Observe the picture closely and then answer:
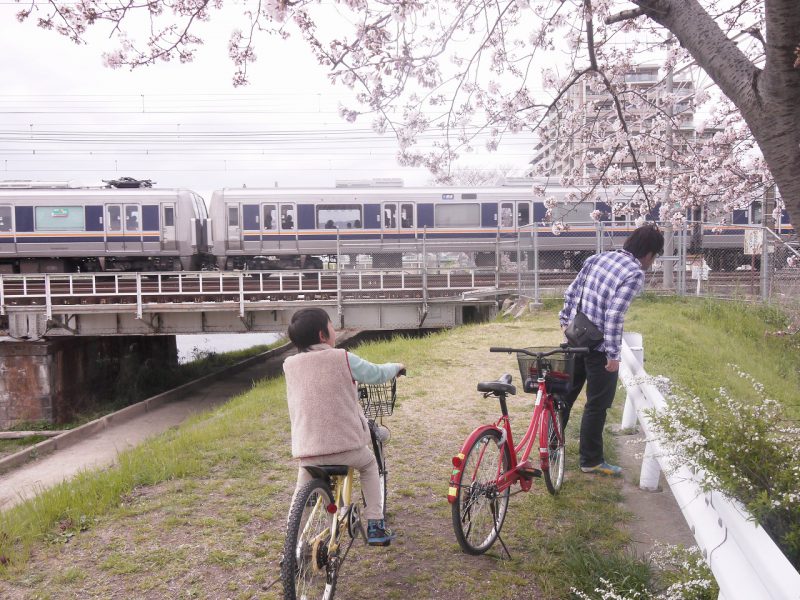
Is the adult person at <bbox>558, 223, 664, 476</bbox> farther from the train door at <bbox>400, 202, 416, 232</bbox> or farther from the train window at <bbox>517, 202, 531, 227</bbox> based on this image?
the train window at <bbox>517, 202, 531, 227</bbox>

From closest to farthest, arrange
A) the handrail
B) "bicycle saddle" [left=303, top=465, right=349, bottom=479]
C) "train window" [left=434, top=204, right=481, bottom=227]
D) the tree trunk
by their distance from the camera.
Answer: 1. the tree trunk
2. "bicycle saddle" [left=303, top=465, right=349, bottom=479]
3. the handrail
4. "train window" [left=434, top=204, right=481, bottom=227]

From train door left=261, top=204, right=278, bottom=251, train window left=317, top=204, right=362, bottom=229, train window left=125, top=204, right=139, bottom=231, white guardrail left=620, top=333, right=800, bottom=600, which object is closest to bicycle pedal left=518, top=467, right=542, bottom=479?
white guardrail left=620, top=333, right=800, bottom=600

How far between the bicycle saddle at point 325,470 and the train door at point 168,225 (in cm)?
2087

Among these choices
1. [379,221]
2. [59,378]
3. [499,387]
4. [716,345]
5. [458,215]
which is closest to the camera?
[499,387]

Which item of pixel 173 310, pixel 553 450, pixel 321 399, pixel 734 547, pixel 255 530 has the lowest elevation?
pixel 255 530

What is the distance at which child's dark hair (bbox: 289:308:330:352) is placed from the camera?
3.20 meters

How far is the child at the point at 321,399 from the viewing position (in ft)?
10.3

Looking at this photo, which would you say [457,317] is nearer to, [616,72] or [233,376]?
[233,376]

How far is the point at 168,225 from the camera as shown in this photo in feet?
73.1

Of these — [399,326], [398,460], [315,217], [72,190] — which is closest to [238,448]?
[398,460]

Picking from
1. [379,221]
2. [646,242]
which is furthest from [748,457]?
[379,221]

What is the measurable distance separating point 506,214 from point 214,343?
58.1 ft

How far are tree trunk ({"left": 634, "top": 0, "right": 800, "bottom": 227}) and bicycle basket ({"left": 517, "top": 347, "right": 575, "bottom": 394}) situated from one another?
5.37ft

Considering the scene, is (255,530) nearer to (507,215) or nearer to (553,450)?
(553,450)
